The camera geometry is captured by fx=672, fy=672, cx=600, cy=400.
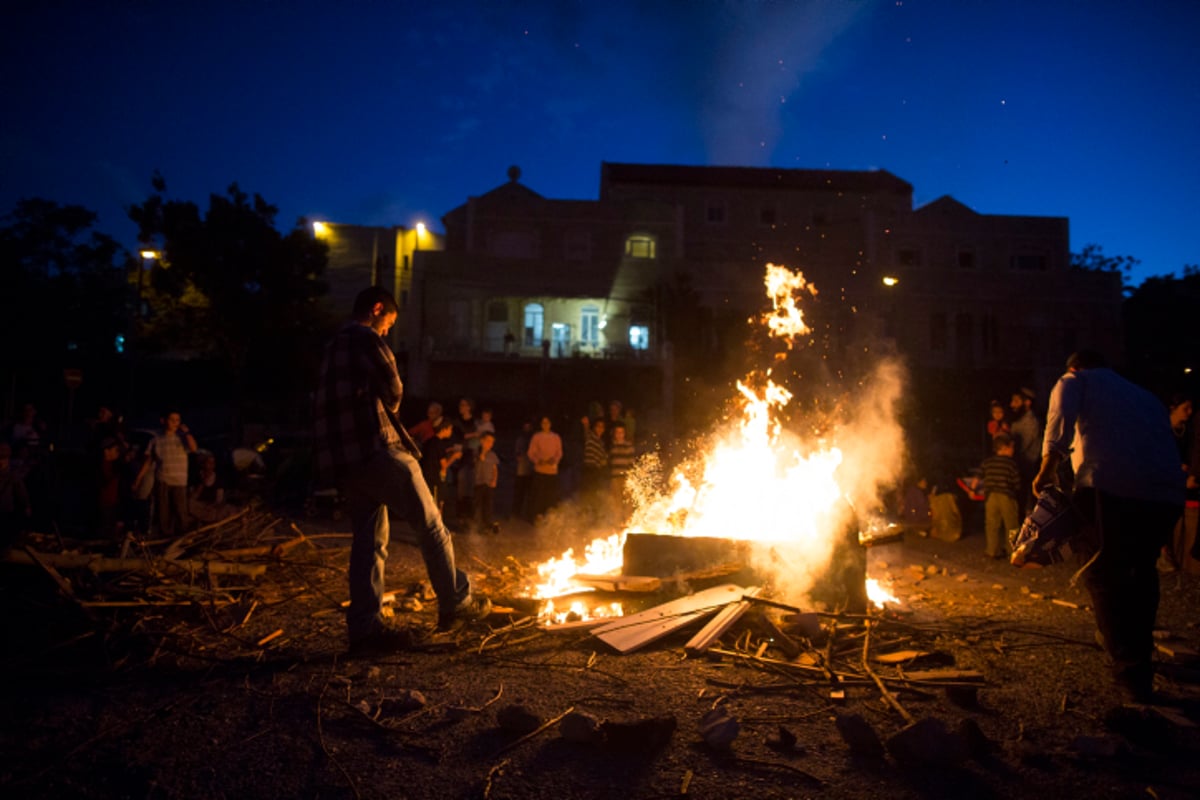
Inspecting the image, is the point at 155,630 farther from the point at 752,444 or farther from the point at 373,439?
the point at 752,444

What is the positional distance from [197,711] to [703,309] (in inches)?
1032

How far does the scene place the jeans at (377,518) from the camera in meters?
3.97

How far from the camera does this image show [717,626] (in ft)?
14.6

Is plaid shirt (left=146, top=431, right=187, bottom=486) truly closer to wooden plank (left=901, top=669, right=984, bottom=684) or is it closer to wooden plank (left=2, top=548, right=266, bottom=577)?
wooden plank (left=2, top=548, right=266, bottom=577)

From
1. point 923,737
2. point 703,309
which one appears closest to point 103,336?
point 703,309

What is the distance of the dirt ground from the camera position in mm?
2584

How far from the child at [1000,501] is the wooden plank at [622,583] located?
536 cm

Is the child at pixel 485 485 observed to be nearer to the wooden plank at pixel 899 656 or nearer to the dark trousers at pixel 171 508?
the dark trousers at pixel 171 508

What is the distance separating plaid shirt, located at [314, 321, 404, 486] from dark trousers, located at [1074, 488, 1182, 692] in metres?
4.10

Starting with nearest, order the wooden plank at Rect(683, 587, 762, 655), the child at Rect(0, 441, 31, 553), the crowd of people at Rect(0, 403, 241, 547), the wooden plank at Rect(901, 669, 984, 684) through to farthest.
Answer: the wooden plank at Rect(901, 669, 984, 684), the wooden plank at Rect(683, 587, 762, 655), the child at Rect(0, 441, 31, 553), the crowd of people at Rect(0, 403, 241, 547)

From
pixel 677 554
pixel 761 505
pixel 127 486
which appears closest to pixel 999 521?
pixel 761 505

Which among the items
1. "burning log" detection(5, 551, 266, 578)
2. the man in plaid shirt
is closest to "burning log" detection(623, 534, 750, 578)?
the man in plaid shirt

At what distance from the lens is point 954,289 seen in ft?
98.8

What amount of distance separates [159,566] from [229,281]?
23.4 metres
